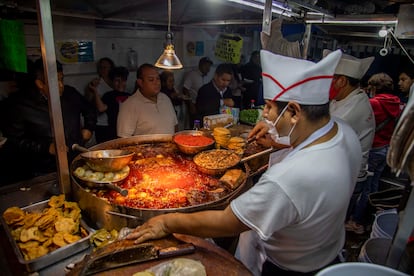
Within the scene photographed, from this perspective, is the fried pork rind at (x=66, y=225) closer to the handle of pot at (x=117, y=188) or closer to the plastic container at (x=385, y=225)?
the handle of pot at (x=117, y=188)

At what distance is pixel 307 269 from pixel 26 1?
4756 mm

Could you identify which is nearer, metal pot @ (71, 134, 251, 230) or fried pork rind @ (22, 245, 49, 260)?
fried pork rind @ (22, 245, 49, 260)

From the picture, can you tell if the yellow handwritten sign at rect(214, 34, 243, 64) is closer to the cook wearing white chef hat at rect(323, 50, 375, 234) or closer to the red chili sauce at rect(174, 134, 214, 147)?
the cook wearing white chef hat at rect(323, 50, 375, 234)

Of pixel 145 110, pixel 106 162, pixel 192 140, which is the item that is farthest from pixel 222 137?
pixel 106 162

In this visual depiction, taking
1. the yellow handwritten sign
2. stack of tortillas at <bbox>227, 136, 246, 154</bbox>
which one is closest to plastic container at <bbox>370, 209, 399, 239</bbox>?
stack of tortillas at <bbox>227, 136, 246, 154</bbox>

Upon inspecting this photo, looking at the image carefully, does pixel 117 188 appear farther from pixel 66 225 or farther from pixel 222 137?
pixel 222 137

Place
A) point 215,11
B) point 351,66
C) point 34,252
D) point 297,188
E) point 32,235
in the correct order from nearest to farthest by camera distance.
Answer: point 297,188 → point 34,252 → point 32,235 → point 351,66 → point 215,11

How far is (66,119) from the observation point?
13.2ft

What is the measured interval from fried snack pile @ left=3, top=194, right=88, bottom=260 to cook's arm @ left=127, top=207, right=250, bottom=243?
631mm

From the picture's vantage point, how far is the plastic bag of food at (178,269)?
138 cm

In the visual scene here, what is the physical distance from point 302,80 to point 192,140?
209 centimetres

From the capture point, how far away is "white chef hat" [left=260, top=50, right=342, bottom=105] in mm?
1510

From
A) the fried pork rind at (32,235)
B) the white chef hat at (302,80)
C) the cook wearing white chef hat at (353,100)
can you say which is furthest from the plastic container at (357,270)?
the cook wearing white chef hat at (353,100)

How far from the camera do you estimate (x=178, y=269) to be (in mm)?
1398
